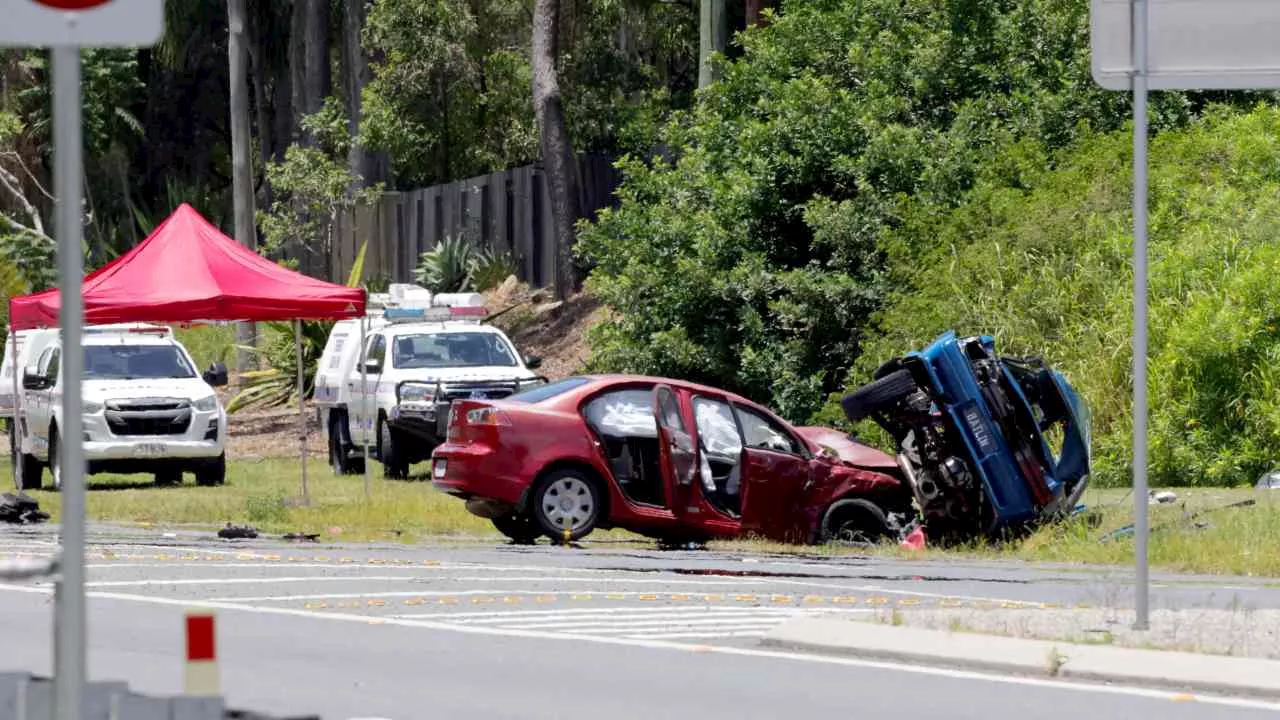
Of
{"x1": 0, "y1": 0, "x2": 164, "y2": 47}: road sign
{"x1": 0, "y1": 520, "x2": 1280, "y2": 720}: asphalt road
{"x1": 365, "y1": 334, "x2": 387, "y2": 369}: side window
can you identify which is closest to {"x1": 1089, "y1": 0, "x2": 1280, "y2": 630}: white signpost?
{"x1": 0, "y1": 520, "x2": 1280, "y2": 720}: asphalt road

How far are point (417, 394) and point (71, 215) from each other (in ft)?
67.4

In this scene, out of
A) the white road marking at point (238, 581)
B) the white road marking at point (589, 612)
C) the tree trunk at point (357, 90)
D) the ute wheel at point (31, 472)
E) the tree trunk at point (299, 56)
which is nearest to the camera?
the white road marking at point (589, 612)

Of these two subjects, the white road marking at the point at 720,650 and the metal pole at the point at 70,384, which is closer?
the metal pole at the point at 70,384

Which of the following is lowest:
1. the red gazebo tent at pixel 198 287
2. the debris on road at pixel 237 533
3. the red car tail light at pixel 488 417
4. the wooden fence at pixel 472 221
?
the debris on road at pixel 237 533

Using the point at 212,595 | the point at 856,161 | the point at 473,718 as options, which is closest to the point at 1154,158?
the point at 856,161

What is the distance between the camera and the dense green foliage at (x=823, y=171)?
27172 mm

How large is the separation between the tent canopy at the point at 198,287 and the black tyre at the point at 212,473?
497 centimetres

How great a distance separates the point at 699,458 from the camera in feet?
58.4

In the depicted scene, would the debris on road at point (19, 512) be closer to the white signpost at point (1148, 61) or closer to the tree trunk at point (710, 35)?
the white signpost at point (1148, 61)

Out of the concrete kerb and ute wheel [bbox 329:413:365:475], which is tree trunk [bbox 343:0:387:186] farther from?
the concrete kerb

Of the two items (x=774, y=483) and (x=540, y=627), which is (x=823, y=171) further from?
(x=540, y=627)

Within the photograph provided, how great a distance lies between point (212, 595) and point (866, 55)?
17252 millimetres

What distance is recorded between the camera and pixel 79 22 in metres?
5.91

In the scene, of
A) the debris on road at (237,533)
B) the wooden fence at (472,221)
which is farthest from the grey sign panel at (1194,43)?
the wooden fence at (472,221)
